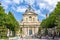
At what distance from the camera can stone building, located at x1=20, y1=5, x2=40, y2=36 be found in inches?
4158

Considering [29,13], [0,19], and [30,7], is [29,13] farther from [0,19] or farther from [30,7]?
[0,19]

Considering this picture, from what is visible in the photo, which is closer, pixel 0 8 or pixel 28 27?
pixel 0 8

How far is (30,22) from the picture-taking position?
108m

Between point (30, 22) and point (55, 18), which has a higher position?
point (55, 18)

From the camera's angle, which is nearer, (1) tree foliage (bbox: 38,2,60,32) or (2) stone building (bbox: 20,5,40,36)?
(1) tree foliage (bbox: 38,2,60,32)

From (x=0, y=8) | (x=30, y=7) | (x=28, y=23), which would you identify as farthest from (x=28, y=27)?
(x=0, y=8)

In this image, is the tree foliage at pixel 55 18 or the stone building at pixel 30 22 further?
the stone building at pixel 30 22

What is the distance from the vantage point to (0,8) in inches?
1919

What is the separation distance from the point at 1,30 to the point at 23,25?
59.3m

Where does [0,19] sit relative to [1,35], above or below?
above

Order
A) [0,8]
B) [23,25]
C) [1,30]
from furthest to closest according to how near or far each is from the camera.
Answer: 1. [23,25]
2. [0,8]
3. [1,30]

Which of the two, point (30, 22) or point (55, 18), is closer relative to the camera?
point (55, 18)

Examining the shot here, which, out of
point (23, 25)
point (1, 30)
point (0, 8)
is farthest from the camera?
point (23, 25)

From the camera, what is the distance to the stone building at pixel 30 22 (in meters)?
106
